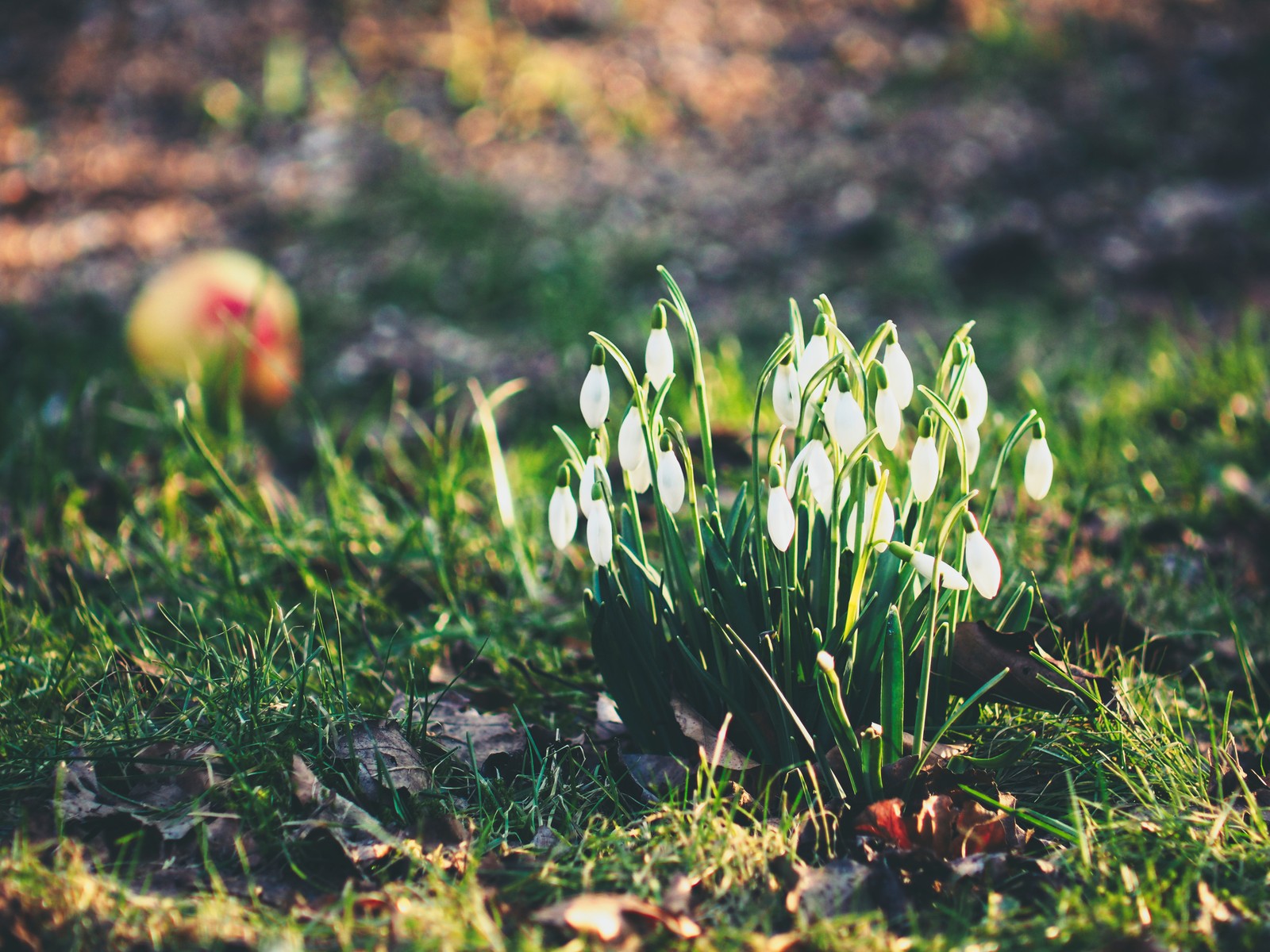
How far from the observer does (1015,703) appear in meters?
1.62

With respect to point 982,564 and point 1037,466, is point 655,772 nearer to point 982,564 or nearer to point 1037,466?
point 982,564

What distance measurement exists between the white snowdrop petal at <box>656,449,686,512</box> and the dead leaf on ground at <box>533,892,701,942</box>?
56 centimetres

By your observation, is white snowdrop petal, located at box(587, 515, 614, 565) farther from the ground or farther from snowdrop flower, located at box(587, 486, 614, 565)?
the ground

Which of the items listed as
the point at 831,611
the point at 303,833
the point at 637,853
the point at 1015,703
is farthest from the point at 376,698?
the point at 1015,703

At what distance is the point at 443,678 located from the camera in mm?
1992

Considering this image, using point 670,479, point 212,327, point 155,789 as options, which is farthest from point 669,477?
point 212,327

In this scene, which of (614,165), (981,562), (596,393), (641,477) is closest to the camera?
(981,562)

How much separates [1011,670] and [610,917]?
75 cm

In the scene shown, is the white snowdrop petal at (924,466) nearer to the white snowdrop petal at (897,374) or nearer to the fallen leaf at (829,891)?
the white snowdrop petal at (897,374)

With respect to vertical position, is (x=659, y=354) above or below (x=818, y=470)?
above

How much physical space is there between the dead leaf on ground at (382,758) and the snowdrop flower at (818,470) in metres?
0.78

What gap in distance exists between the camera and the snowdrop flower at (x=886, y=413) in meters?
1.34

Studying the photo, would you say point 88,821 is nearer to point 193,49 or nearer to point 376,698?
point 376,698

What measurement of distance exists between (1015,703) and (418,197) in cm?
395
